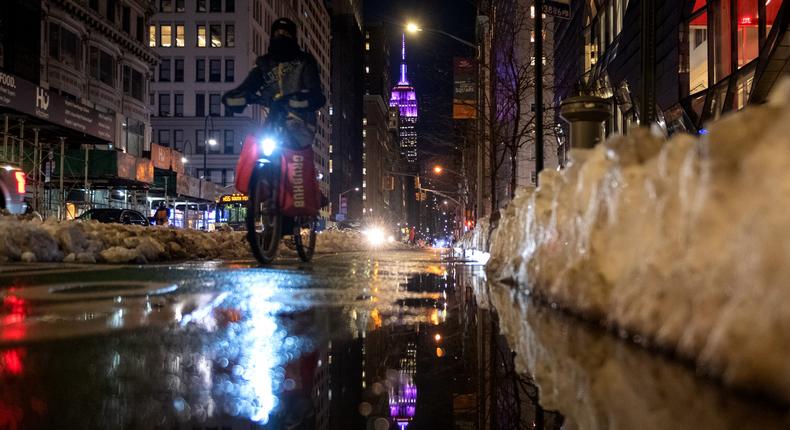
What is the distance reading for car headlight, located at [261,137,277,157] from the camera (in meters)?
8.77

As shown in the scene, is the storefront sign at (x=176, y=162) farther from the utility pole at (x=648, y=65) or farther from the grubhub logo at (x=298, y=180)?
the utility pole at (x=648, y=65)

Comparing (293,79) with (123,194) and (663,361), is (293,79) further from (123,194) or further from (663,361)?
(123,194)

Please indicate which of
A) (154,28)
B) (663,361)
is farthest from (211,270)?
(154,28)

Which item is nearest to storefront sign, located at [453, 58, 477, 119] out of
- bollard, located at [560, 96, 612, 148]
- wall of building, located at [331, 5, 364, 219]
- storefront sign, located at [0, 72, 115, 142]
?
storefront sign, located at [0, 72, 115, 142]

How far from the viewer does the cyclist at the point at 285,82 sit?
885cm

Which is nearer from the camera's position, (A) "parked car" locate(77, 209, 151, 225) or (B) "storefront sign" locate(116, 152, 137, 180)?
(A) "parked car" locate(77, 209, 151, 225)

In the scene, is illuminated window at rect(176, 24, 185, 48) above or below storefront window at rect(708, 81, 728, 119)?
above

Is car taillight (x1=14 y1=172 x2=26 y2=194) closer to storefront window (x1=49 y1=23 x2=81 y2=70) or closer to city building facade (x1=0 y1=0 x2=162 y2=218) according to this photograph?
city building facade (x1=0 y1=0 x2=162 y2=218)

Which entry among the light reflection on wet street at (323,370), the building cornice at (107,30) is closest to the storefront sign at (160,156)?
the building cornice at (107,30)

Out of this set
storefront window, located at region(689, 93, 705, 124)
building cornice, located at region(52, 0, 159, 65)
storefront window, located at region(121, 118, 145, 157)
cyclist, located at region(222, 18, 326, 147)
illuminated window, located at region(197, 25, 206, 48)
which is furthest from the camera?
illuminated window, located at region(197, 25, 206, 48)

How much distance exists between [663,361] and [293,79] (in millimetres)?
6741

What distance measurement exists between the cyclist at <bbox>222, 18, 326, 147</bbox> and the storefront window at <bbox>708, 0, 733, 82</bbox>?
13.5 meters

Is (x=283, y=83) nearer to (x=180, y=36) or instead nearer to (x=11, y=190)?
(x=11, y=190)

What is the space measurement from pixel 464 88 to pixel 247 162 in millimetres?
27297
